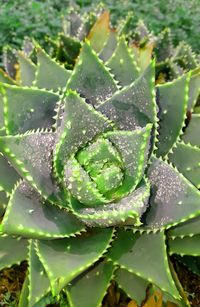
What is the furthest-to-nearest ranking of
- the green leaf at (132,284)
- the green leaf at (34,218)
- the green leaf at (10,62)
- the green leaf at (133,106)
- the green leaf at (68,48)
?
the green leaf at (10,62) → the green leaf at (68,48) → the green leaf at (132,284) → the green leaf at (133,106) → the green leaf at (34,218)

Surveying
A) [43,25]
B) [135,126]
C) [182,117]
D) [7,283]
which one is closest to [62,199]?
[135,126]

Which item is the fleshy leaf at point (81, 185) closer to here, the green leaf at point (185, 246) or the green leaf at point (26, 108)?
the green leaf at point (26, 108)

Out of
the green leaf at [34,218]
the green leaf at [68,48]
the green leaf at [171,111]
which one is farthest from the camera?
the green leaf at [68,48]

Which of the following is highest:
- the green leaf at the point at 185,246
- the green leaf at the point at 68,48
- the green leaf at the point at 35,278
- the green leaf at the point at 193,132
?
the green leaf at the point at 68,48

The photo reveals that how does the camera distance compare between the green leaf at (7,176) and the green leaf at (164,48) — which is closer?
the green leaf at (7,176)

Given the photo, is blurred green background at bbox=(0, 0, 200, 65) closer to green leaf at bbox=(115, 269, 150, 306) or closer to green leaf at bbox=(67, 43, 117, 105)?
green leaf at bbox=(67, 43, 117, 105)

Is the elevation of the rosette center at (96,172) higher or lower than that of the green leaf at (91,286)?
higher

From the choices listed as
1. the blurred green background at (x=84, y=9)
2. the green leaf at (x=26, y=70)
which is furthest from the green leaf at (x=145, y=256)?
the blurred green background at (x=84, y=9)
